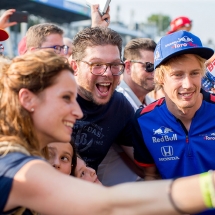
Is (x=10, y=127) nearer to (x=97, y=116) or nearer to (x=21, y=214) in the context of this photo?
(x=21, y=214)

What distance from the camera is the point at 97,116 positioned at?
3.21 meters

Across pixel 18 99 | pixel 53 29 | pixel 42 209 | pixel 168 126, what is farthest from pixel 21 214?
pixel 53 29

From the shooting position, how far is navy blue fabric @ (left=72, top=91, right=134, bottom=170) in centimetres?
310

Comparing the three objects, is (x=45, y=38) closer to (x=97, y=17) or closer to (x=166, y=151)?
(x=97, y=17)

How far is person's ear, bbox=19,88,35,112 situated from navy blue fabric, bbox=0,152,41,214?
25 centimetres

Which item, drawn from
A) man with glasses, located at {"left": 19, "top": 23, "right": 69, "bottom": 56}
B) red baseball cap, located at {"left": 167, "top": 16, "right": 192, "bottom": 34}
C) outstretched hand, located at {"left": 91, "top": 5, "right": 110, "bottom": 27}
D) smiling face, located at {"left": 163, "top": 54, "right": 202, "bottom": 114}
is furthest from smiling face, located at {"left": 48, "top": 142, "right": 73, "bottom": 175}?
red baseball cap, located at {"left": 167, "top": 16, "right": 192, "bottom": 34}

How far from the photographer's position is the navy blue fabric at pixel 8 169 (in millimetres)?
1591

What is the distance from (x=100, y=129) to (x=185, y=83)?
76cm

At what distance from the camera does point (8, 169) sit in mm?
1615

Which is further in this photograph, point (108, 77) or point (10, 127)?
point (108, 77)

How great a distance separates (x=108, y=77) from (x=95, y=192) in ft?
5.77

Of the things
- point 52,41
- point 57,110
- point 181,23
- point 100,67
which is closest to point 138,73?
point 52,41

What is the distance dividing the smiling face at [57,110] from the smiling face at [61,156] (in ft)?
1.93

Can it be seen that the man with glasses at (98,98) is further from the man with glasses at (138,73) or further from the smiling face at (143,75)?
the smiling face at (143,75)
